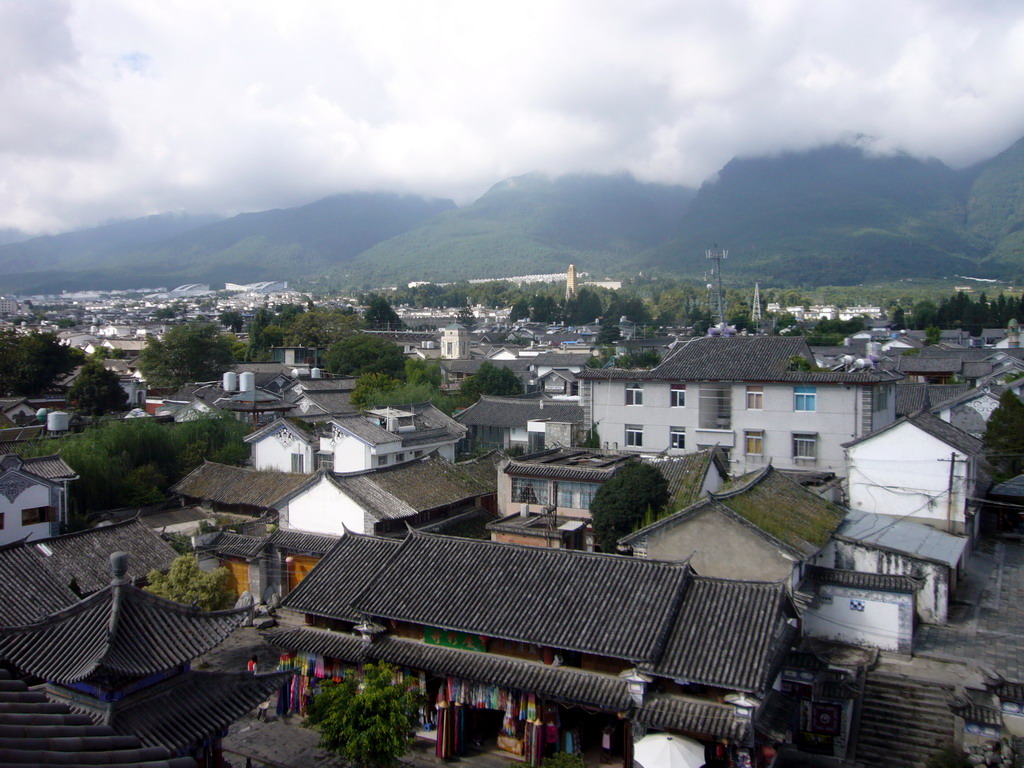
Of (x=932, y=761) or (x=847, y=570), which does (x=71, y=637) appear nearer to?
(x=932, y=761)

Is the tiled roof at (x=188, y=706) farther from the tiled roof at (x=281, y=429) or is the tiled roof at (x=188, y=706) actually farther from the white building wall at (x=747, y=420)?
the tiled roof at (x=281, y=429)

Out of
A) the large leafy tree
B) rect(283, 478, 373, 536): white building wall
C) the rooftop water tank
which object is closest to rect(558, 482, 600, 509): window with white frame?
rect(283, 478, 373, 536): white building wall

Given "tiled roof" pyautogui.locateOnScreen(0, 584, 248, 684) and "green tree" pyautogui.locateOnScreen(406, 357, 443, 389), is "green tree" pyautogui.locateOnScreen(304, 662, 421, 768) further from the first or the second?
"green tree" pyautogui.locateOnScreen(406, 357, 443, 389)

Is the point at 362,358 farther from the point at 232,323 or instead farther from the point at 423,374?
the point at 232,323

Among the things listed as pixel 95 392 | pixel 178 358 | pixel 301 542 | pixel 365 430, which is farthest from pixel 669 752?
pixel 178 358

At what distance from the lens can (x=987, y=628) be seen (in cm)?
1766

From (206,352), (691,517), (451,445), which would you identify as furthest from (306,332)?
(691,517)

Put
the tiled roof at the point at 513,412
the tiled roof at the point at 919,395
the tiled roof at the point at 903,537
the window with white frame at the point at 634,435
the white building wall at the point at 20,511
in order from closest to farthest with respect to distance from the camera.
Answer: the tiled roof at the point at 903,537, the white building wall at the point at 20,511, the window with white frame at the point at 634,435, the tiled roof at the point at 919,395, the tiled roof at the point at 513,412

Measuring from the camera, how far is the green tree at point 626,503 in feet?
63.0

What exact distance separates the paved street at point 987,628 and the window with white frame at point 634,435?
11.4m

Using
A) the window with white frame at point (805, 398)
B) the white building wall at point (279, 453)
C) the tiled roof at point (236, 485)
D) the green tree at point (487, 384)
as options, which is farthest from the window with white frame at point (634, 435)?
the green tree at point (487, 384)

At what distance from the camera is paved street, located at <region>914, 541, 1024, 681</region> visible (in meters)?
16.0

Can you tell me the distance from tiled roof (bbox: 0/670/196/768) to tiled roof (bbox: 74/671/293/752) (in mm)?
6319

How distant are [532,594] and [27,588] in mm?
12141
